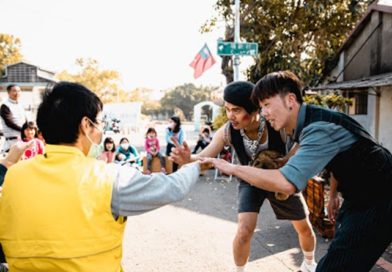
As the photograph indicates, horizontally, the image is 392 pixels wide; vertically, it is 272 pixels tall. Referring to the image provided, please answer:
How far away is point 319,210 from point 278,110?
2931 mm

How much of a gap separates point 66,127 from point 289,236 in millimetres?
3978

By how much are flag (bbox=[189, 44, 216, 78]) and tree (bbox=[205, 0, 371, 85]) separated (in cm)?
271

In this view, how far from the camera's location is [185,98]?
213 ft

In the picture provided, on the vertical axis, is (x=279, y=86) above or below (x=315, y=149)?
above

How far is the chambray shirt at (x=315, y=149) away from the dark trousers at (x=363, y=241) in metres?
0.43

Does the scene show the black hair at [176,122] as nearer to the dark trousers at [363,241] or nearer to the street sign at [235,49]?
the street sign at [235,49]

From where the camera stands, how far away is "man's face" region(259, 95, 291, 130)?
2215 mm

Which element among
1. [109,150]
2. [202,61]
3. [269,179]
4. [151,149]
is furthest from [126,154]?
[269,179]

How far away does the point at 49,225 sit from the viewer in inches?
54.9

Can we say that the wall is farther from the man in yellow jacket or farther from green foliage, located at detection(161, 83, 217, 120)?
green foliage, located at detection(161, 83, 217, 120)

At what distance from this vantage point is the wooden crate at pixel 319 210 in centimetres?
455

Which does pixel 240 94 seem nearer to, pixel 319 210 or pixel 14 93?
pixel 319 210

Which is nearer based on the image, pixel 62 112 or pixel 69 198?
pixel 69 198

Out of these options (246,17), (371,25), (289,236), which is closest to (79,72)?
(246,17)
